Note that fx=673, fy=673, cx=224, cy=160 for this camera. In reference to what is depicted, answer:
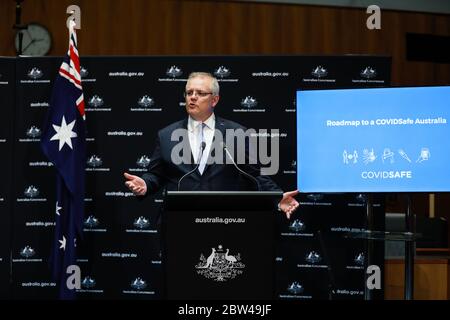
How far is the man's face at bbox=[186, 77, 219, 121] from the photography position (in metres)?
4.78

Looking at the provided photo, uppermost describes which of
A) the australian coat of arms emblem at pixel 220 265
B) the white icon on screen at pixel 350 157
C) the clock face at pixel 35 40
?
the clock face at pixel 35 40

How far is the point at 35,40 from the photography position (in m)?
7.64

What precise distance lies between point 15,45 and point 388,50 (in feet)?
14.5

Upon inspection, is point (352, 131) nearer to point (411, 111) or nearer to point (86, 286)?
point (411, 111)

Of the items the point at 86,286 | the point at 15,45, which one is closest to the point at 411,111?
the point at 86,286

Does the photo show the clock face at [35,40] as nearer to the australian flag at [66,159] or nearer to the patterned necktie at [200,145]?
the australian flag at [66,159]

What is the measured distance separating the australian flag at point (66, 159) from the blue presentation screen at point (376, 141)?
73.0 inches

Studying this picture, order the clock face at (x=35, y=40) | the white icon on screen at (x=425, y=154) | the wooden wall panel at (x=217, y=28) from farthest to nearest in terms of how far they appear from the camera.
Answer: the wooden wall panel at (x=217, y=28) → the clock face at (x=35, y=40) → the white icon on screen at (x=425, y=154)

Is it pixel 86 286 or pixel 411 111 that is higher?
pixel 411 111

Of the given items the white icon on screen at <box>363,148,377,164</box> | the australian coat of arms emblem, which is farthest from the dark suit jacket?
the australian coat of arms emblem

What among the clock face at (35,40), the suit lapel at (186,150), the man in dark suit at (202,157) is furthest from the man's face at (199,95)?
the clock face at (35,40)

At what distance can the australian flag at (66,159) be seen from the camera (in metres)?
5.29
